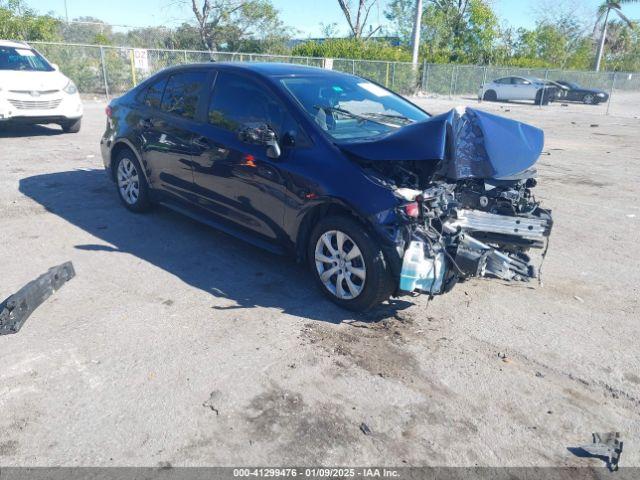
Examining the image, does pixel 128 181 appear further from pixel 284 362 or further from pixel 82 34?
pixel 82 34

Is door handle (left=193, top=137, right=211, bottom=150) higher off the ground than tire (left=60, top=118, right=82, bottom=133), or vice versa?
door handle (left=193, top=137, right=211, bottom=150)

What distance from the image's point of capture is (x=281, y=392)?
3.26 m

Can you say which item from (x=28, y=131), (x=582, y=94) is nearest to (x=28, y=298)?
(x=28, y=131)

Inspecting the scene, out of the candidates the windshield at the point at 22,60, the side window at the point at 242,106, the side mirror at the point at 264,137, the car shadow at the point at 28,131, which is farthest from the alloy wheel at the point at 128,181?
the windshield at the point at 22,60

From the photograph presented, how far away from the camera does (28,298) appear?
4.02 meters

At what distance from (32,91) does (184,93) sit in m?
7.00

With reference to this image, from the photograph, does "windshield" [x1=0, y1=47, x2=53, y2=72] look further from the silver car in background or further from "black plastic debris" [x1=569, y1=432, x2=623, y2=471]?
the silver car in background

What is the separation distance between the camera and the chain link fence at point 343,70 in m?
20.4

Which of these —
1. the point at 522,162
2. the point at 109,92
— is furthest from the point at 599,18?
the point at 522,162

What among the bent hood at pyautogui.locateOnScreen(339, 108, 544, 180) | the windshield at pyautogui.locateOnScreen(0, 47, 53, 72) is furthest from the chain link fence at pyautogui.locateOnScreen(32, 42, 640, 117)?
the bent hood at pyautogui.locateOnScreen(339, 108, 544, 180)

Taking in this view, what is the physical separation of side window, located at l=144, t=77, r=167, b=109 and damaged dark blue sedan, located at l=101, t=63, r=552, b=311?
527 mm

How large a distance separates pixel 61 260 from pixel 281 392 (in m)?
3.01

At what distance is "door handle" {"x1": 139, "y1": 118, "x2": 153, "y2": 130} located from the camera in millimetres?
5871

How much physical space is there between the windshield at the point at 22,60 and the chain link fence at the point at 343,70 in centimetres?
444
